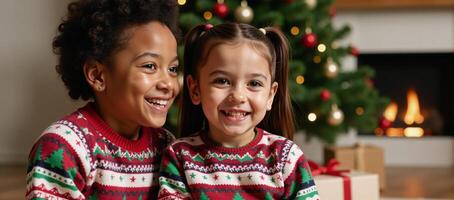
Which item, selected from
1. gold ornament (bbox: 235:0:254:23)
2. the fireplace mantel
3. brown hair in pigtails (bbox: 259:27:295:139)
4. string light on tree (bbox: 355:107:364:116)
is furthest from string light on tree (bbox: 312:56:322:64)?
brown hair in pigtails (bbox: 259:27:295:139)

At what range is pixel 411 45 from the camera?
12.4ft

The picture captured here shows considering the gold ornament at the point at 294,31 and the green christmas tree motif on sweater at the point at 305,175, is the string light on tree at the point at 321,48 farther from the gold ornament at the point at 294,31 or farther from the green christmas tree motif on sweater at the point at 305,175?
the green christmas tree motif on sweater at the point at 305,175

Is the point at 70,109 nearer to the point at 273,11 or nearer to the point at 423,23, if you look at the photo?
the point at 273,11

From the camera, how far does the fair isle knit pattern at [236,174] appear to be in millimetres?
1217

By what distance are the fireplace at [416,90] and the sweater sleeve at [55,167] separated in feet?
9.83

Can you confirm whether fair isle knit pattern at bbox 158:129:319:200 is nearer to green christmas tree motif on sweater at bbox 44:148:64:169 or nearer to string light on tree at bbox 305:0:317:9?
green christmas tree motif on sweater at bbox 44:148:64:169

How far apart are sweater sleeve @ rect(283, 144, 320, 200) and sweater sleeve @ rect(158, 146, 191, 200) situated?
20 cm

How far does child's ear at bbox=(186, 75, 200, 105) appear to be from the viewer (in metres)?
1.27

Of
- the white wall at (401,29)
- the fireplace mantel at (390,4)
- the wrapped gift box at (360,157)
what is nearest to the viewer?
the wrapped gift box at (360,157)

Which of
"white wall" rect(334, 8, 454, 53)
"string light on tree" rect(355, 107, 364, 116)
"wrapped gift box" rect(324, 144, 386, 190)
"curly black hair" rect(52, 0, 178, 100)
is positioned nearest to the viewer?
"curly black hair" rect(52, 0, 178, 100)

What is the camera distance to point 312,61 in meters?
2.89

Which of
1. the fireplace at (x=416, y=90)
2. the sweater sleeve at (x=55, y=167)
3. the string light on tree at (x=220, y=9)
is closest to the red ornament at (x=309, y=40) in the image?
the string light on tree at (x=220, y=9)

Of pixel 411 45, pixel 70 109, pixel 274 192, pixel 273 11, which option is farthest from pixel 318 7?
pixel 274 192

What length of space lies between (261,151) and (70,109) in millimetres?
2800
